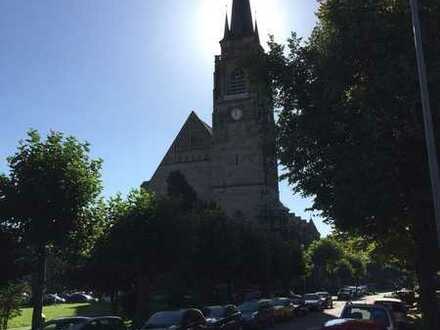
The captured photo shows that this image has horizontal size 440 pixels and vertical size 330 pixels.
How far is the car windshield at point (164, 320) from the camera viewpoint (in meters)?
19.4

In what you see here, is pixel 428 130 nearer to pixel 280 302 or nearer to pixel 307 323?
pixel 307 323

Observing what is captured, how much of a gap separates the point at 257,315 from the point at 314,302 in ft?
63.4

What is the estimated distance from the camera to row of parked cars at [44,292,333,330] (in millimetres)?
16938

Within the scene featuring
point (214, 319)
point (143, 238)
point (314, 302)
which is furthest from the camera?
point (314, 302)

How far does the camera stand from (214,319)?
25219 mm

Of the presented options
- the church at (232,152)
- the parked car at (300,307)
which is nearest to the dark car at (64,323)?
the parked car at (300,307)

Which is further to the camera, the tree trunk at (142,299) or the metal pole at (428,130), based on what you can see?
the tree trunk at (142,299)

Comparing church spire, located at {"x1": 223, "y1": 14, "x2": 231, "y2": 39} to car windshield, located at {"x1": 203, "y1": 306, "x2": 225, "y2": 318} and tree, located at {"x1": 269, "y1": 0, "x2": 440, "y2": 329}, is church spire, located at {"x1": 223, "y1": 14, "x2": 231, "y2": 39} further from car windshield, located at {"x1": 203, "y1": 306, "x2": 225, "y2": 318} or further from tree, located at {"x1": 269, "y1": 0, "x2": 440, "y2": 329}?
tree, located at {"x1": 269, "y1": 0, "x2": 440, "y2": 329}

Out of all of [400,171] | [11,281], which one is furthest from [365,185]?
[11,281]

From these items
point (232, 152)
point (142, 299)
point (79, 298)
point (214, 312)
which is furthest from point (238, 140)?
point (214, 312)

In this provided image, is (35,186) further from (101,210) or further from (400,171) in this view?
(400,171)

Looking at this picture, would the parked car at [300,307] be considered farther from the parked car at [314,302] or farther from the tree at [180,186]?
the tree at [180,186]

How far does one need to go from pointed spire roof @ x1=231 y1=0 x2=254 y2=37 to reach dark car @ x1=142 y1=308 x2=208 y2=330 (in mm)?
63589

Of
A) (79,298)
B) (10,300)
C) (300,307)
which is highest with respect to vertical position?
(79,298)
